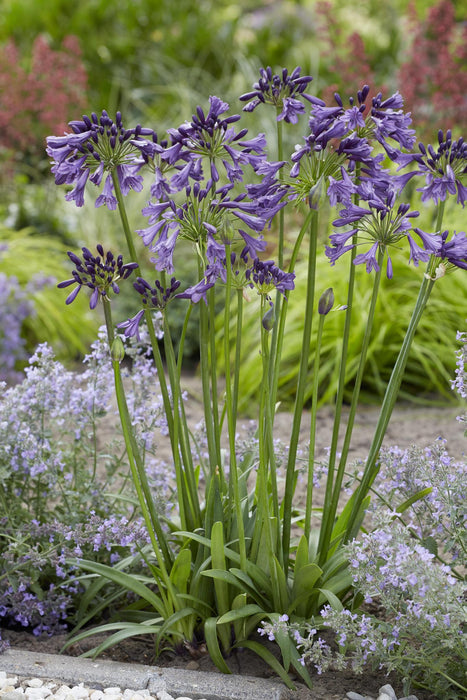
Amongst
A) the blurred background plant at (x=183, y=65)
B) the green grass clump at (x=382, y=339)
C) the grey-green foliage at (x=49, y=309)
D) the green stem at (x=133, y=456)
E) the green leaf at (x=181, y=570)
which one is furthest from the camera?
the blurred background plant at (x=183, y=65)

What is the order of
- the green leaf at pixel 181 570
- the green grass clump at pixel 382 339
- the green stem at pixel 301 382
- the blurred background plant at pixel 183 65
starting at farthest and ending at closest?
the blurred background plant at pixel 183 65, the green grass clump at pixel 382 339, the green leaf at pixel 181 570, the green stem at pixel 301 382

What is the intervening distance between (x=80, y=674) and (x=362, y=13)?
11.4 m

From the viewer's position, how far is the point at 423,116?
601 cm

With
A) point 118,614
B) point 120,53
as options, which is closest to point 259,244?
point 118,614

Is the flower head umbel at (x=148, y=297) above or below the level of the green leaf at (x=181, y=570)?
above

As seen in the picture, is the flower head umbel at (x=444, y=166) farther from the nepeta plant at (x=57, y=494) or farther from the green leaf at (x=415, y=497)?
the nepeta plant at (x=57, y=494)

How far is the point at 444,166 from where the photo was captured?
1581 millimetres

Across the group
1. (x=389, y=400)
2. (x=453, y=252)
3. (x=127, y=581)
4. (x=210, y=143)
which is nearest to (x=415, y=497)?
(x=389, y=400)

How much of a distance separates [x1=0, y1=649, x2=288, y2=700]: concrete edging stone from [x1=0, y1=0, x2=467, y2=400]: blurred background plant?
226cm

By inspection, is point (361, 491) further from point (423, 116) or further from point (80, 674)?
point (423, 116)

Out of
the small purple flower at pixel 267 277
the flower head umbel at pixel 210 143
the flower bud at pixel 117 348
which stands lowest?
the flower bud at pixel 117 348

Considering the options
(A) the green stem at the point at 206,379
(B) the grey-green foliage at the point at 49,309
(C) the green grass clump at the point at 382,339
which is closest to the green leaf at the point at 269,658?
(A) the green stem at the point at 206,379

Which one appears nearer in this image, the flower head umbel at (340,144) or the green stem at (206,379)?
the flower head umbel at (340,144)

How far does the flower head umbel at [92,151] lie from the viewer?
149 cm
